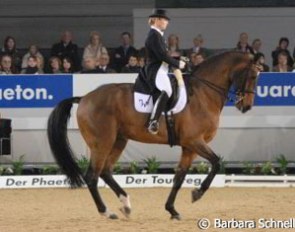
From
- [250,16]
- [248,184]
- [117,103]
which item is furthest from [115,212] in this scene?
[250,16]

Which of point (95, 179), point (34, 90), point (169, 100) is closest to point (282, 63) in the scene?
point (34, 90)

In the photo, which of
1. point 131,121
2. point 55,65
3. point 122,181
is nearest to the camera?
point 131,121

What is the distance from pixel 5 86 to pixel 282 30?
681 centimetres

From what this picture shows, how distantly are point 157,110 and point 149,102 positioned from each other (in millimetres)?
185

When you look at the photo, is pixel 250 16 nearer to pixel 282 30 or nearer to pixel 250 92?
pixel 282 30

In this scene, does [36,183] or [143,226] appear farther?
[36,183]

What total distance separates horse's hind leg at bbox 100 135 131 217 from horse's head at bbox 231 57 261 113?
1546 mm

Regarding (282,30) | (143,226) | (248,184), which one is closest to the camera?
(143,226)

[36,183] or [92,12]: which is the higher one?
[92,12]

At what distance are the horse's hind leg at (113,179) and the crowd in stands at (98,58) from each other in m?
4.06

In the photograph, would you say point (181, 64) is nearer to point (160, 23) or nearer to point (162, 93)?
point (162, 93)

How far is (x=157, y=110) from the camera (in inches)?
479

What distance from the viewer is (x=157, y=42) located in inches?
473

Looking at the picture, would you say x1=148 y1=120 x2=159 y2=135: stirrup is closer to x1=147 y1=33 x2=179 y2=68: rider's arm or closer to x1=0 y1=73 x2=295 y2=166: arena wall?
x1=147 y1=33 x2=179 y2=68: rider's arm
